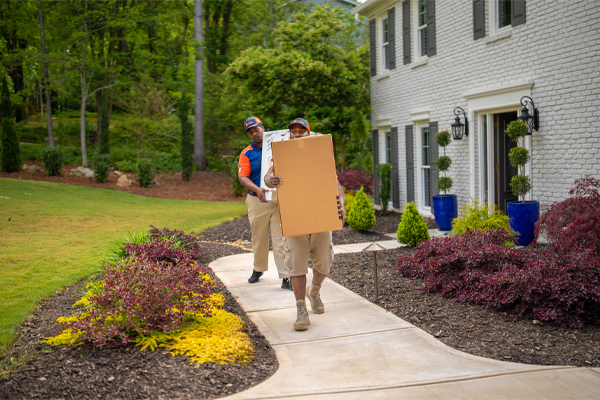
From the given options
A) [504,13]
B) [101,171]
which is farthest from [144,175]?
[504,13]

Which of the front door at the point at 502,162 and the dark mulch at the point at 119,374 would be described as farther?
the front door at the point at 502,162

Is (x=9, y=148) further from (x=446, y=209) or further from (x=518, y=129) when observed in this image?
(x=518, y=129)

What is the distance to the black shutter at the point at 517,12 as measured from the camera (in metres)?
8.39

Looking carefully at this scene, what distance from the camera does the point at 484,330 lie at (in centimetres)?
418

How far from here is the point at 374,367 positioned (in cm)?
347

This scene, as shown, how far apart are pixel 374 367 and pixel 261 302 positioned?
2037 mm

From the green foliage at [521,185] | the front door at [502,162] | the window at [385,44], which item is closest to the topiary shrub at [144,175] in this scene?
the window at [385,44]

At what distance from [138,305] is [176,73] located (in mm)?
29217

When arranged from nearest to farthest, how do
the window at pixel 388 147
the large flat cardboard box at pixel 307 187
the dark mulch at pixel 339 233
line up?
the large flat cardboard box at pixel 307 187, the dark mulch at pixel 339 233, the window at pixel 388 147

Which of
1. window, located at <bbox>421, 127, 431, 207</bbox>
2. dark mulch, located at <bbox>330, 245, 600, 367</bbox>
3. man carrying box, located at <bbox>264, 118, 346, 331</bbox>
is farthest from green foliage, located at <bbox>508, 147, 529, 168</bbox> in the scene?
man carrying box, located at <bbox>264, 118, 346, 331</bbox>

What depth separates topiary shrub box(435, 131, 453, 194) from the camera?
10.2 metres

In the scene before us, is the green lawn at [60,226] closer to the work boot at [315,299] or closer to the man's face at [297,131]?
the work boot at [315,299]

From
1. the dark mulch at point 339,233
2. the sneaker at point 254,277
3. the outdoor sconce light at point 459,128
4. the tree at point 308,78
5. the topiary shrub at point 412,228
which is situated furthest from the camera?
the tree at point 308,78

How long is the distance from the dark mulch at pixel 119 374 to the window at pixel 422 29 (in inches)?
384
